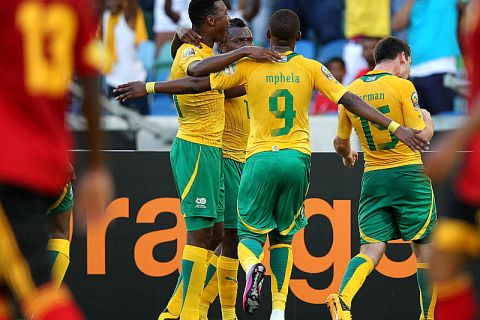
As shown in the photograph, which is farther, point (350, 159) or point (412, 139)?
point (350, 159)

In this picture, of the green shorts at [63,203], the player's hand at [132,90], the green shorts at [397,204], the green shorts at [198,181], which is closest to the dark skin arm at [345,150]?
the green shorts at [397,204]

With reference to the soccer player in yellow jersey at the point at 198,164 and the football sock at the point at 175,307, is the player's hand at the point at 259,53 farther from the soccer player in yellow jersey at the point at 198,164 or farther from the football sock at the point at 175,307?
the football sock at the point at 175,307

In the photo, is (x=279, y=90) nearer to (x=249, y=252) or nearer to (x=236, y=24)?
(x=249, y=252)

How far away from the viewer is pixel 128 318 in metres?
10.3

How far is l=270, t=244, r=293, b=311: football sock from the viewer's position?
28.5ft

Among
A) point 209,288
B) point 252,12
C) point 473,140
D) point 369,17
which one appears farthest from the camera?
point 252,12

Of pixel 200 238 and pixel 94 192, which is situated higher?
pixel 94 192

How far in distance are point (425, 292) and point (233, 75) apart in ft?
8.40

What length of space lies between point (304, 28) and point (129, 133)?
275 cm

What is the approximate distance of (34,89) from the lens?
4543 mm

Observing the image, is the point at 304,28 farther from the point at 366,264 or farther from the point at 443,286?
the point at 443,286

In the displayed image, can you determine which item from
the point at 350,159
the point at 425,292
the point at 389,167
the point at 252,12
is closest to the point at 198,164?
the point at 350,159

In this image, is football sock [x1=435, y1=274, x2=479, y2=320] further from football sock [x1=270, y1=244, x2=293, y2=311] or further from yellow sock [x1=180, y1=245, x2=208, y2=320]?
yellow sock [x1=180, y1=245, x2=208, y2=320]

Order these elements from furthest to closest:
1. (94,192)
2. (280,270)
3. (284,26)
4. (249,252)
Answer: (280,270) < (284,26) < (249,252) < (94,192)
